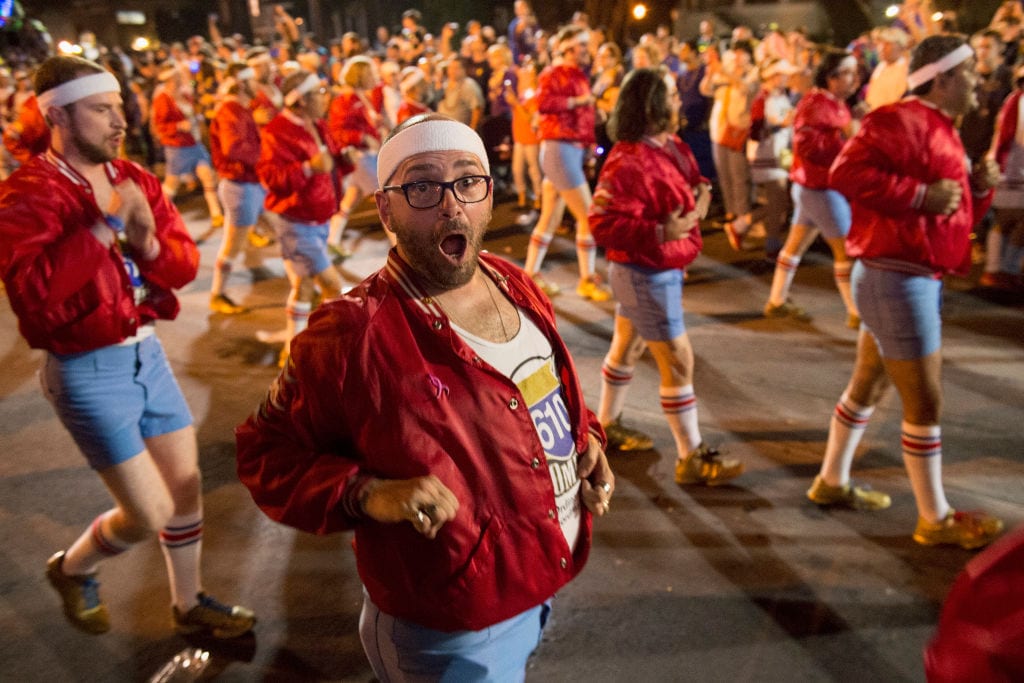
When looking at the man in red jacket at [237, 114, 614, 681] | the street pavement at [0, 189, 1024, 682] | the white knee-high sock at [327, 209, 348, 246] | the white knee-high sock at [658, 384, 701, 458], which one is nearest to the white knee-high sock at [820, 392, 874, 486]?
the street pavement at [0, 189, 1024, 682]

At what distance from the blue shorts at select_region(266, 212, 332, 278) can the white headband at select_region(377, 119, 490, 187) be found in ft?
13.2

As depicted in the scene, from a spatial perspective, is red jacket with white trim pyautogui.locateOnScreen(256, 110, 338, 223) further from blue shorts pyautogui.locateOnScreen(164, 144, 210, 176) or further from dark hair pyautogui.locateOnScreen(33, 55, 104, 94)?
blue shorts pyautogui.locateOnScreen(164, 144, 210, 176)

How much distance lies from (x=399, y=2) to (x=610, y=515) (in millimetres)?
27249

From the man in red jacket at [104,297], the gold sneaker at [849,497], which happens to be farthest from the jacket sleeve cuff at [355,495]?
the gold sneaker at [849,497]

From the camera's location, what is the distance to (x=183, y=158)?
1065 cm

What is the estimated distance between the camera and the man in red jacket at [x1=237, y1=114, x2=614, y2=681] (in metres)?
1.63

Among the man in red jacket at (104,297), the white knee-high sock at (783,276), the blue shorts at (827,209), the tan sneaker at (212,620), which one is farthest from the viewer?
the white knee-high sock at (783,276)

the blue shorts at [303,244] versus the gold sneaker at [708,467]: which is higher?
the blue shorts at [303,244]

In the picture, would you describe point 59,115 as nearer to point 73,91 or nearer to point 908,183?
point 73,91

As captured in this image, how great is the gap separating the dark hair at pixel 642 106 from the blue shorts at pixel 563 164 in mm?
3504

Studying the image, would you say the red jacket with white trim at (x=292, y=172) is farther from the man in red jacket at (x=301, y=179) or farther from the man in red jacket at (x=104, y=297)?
the man in red jacket at (x=104, y=297)

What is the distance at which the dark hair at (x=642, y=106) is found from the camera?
12.4ft

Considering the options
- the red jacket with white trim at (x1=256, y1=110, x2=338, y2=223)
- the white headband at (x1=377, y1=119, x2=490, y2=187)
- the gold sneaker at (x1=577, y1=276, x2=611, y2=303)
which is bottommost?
the gold sneaker at (x1=577, y1=276, x2=611, y2=303)

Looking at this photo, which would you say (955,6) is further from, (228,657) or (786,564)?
(228,657)
